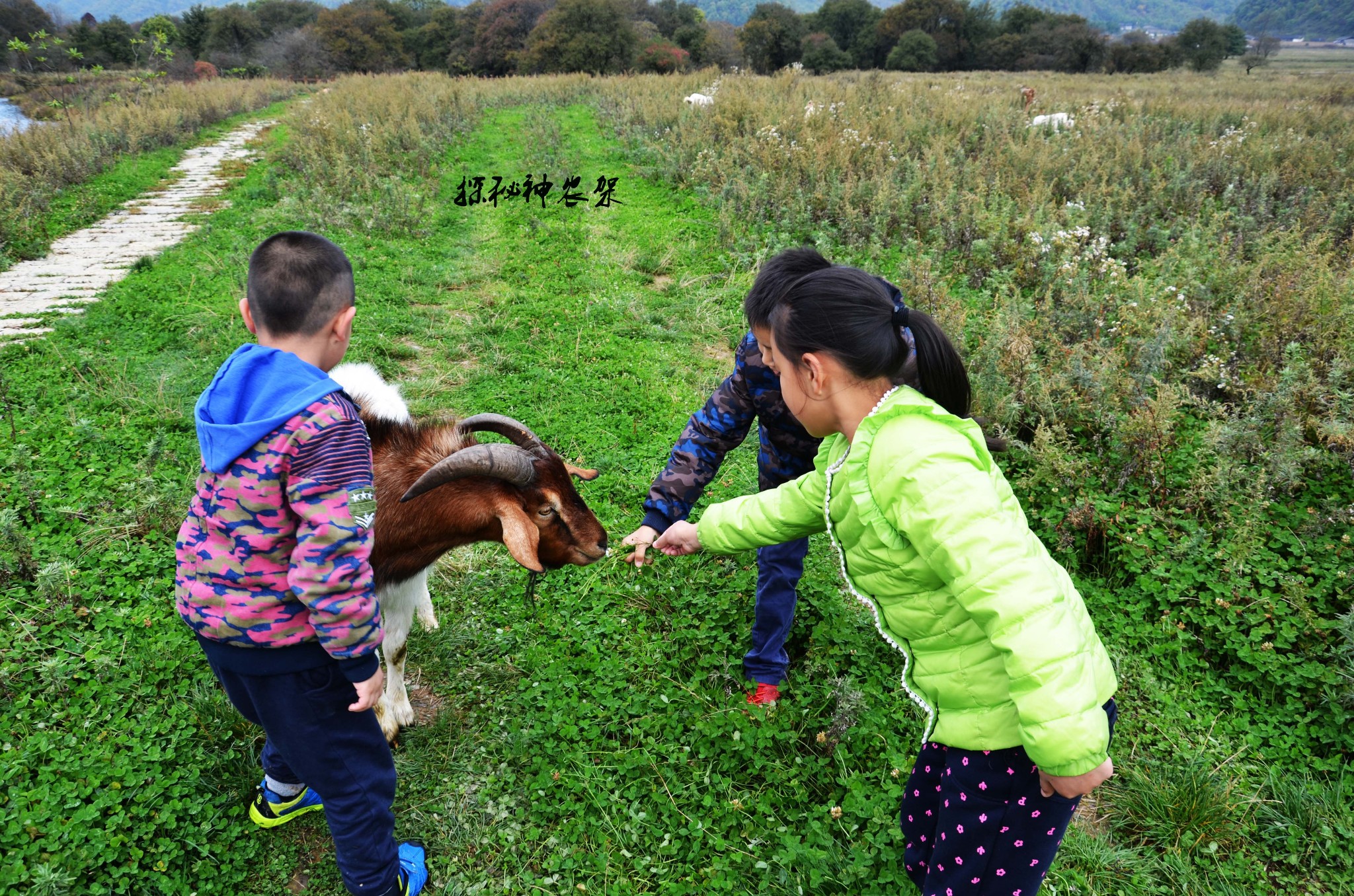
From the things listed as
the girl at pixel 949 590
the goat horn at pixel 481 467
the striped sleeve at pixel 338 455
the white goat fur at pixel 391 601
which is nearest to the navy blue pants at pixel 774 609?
the goat horn at pixel 481 467

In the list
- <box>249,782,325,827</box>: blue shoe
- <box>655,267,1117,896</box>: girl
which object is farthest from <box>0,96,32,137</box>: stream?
<box>655,267,1117,896</box>: girl

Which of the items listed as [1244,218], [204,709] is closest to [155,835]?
[204,709]

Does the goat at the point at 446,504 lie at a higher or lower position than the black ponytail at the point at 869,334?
lower

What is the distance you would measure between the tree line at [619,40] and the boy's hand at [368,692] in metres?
41.3

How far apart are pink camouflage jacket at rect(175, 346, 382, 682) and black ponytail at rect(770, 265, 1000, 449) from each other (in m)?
1.28

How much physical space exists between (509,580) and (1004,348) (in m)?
4.25

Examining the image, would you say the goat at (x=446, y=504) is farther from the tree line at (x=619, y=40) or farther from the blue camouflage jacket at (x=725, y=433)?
the tree line at (x=619, y=40)

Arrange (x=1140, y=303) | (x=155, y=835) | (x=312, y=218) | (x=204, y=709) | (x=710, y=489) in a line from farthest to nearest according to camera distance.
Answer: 1. (x=312, y=218)
2. (x=1140, y=303)
3. (x=710, y=489)
4. (x=204, y=709)
5. (x=155, y=835)

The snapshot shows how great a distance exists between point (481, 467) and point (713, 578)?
1.94 meters

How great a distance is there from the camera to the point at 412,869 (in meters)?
2.79

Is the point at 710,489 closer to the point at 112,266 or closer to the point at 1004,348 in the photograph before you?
the point at 1004,348

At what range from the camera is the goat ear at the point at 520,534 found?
2889 mm

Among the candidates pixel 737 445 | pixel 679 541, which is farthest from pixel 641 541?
pixel 737 445

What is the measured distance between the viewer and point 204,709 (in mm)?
3256
